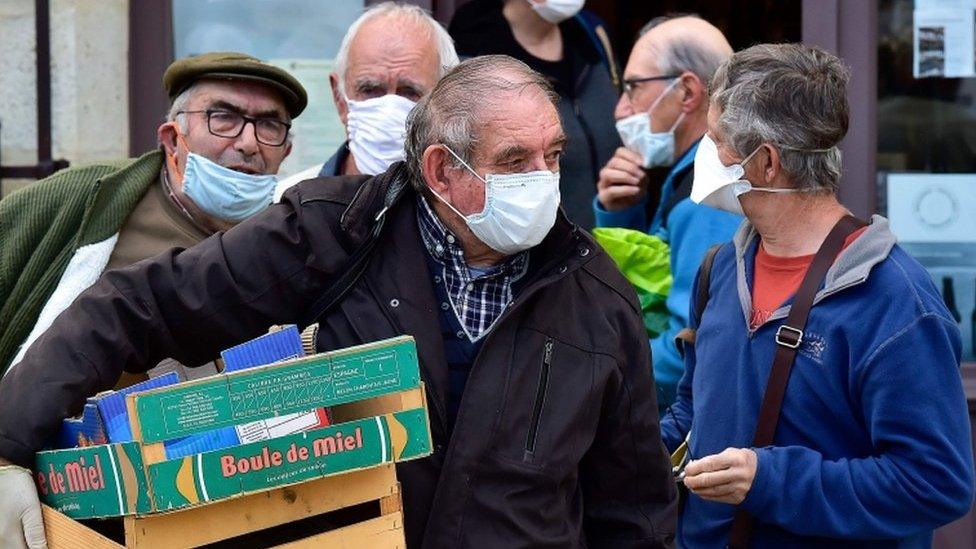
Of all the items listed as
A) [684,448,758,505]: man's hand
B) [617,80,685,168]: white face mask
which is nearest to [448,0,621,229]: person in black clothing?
[617,80,685,168]: white face mask

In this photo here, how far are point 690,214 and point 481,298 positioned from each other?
1308mm

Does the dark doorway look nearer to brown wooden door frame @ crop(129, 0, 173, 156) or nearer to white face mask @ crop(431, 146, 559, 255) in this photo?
brown wooden door frame @ crop(129, 0, 173, 156)

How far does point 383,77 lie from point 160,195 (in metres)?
0.74

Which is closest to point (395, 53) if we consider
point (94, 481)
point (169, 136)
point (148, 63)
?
point (169, 136)

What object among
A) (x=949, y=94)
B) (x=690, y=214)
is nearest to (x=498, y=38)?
(x=690, y=214)

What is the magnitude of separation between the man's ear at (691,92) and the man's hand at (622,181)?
0.74 ft

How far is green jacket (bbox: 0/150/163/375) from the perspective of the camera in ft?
11.5

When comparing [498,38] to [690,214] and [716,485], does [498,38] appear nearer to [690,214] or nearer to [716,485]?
[690,214]

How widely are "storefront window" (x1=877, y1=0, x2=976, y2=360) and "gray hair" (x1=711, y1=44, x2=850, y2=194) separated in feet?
6.95

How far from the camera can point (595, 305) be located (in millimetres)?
2959

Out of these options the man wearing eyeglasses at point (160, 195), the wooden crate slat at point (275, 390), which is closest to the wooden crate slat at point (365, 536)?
the wooden crate slat at point (275, 390)

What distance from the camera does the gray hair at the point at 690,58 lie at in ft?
15.1

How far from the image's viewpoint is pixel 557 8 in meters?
5.06

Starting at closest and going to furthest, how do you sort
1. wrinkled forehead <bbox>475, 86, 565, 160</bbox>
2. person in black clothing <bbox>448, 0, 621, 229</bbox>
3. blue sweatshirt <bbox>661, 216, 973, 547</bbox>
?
1. wrinkled forehead <bbox>475, 86, 565, 160</bbox>
2. blue sweatshirt <bbox>661, 216, 973, 547</bbox>
3. person in black clothing <bbox>448, 0, 621, 229</bbox>
